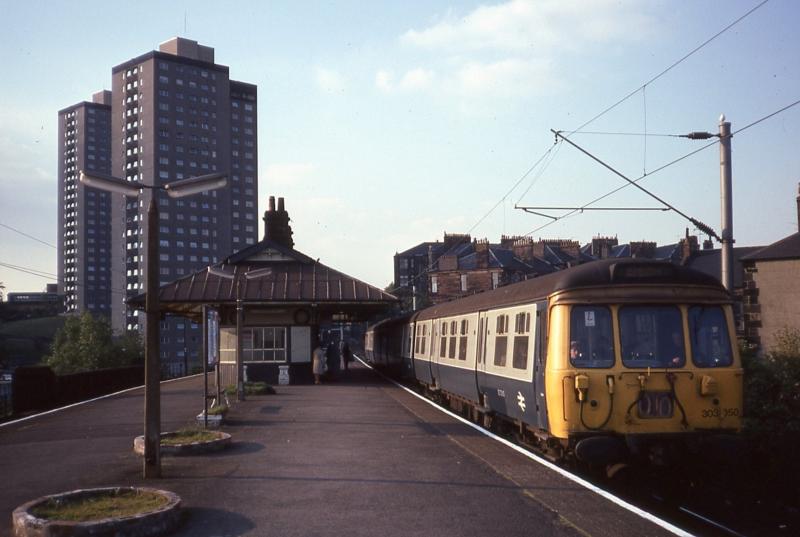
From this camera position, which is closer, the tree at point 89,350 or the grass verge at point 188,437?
the grass verge at point 188,437

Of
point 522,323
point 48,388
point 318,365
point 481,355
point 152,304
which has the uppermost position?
point 152,304

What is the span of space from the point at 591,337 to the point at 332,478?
3872 mm

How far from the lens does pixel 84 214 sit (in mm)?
150625

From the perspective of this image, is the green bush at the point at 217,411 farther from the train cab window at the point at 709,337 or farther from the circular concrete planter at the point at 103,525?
the train cab window at the point at 709,337

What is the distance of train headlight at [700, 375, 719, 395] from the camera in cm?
1062

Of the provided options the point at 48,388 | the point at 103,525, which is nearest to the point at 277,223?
the point at 48,388

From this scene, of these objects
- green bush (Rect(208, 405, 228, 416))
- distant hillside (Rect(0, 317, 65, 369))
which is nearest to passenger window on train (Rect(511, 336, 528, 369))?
green bush (Rect(208, 405, 228, 416))

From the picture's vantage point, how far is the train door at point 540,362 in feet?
37.2

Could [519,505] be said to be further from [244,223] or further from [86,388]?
[244,223]

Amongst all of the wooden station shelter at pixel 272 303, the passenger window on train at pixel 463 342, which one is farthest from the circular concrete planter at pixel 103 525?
the wooden station shelter at pixel 272 303

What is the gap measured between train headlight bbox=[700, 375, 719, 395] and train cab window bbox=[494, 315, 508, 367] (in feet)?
13.2

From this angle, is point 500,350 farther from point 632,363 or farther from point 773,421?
point 773,421

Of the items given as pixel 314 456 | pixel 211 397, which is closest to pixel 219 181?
pixel 314 456

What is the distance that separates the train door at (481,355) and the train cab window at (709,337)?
5416mm
